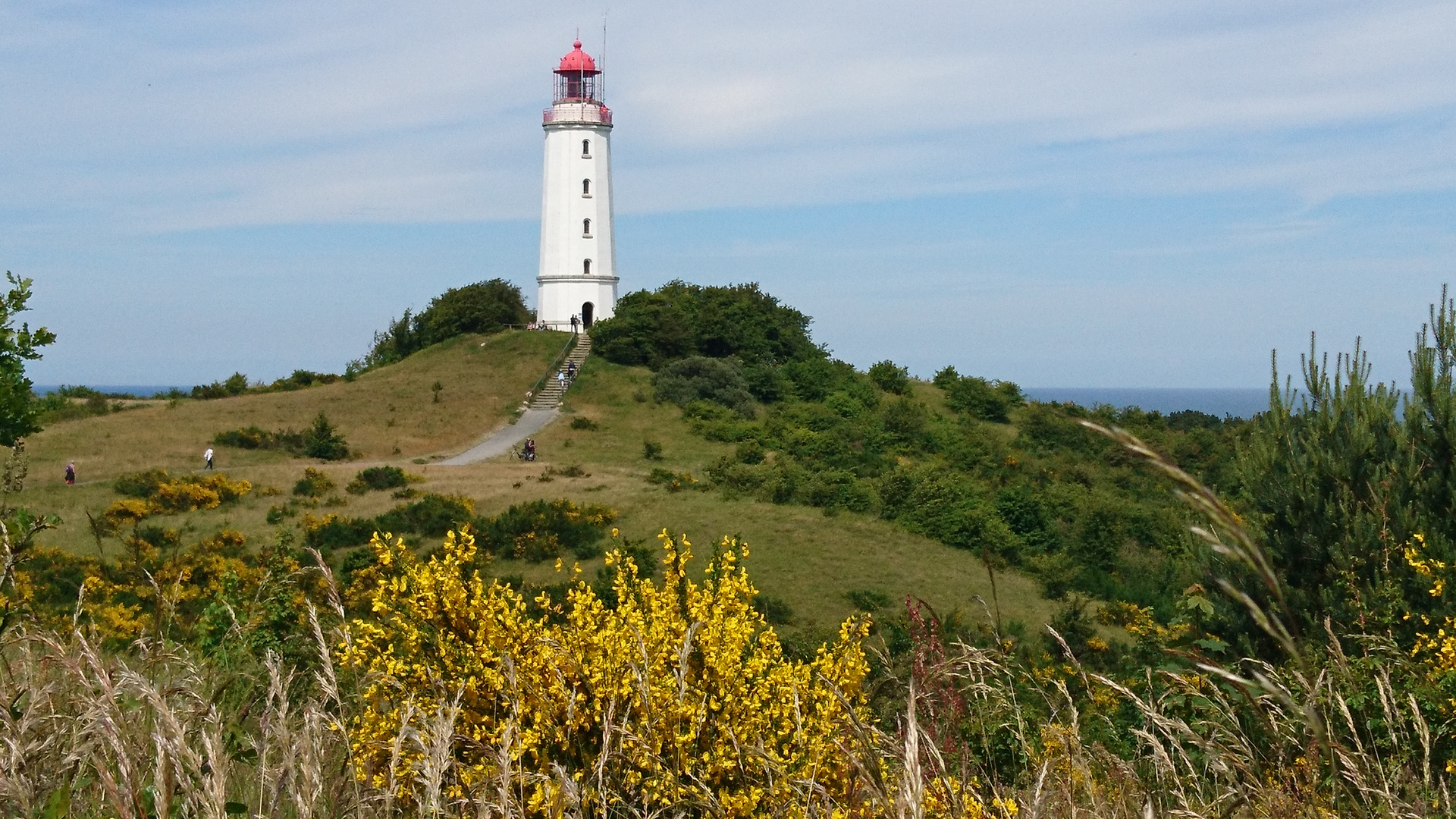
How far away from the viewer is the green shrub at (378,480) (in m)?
29.6

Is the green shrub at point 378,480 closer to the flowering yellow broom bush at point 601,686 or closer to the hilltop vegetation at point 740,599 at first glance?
the hilltop vegetation at point 740,599

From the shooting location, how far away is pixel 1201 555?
1183 centimetres

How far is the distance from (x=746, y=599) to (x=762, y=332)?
43567mm

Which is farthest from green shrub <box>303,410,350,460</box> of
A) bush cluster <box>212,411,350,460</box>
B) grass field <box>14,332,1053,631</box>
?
grass field <box>14,332,1053,631</box>

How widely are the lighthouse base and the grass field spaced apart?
1632 millimetres

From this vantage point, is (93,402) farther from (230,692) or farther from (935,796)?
(935,796)

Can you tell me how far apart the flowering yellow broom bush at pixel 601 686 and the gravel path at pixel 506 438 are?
99.3 ft

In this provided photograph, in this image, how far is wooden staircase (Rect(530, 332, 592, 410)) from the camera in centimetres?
4306

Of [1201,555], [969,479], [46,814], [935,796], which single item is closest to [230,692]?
[46,814]

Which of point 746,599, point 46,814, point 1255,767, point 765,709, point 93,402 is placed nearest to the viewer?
point 46,814

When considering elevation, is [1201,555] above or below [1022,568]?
above

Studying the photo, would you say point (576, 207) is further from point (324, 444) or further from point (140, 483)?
point (140, 483)

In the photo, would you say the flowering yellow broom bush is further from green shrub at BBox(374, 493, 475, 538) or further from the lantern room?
the lantern room

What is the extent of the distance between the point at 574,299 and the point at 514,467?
1783 centimetres
